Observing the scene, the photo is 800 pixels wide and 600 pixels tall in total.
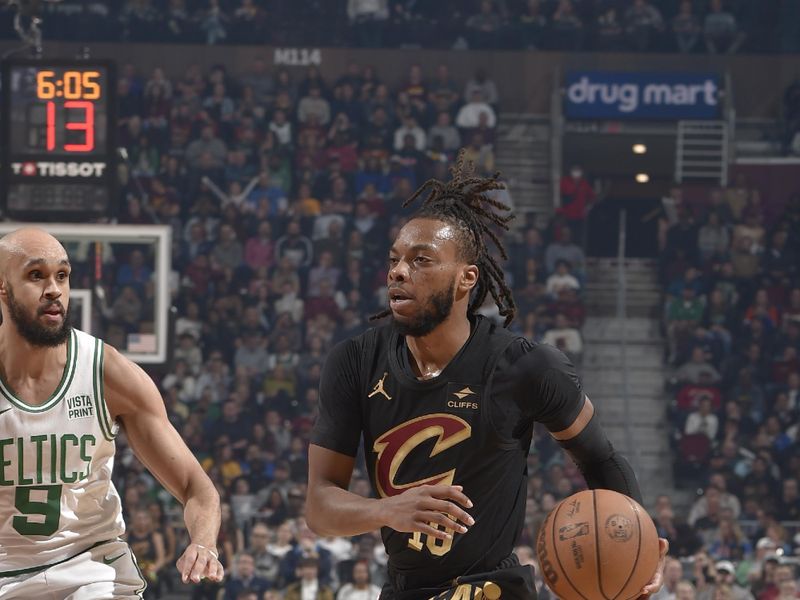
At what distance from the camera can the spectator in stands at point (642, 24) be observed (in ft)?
64.6

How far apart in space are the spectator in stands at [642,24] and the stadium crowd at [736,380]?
244 centimetres

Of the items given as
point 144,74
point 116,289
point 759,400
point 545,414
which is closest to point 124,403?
point 545,414

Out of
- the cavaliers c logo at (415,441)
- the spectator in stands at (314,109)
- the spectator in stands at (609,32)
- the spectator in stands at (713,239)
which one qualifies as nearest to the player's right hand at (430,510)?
the cavaliers c logo at (415,441)

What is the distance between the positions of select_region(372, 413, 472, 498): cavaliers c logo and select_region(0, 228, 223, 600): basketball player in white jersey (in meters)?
0.58

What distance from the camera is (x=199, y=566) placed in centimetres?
430

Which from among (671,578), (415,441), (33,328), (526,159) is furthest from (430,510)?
(526,159)

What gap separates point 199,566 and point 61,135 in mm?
6183

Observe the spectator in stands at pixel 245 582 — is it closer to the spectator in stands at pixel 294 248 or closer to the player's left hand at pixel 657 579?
the spectator in stands at pixel 294 248

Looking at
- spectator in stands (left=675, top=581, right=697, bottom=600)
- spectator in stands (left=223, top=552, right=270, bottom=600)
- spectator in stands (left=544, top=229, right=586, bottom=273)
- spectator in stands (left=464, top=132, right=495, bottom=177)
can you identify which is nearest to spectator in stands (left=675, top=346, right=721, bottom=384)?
spectator in stands (left=544, top=229, right=586, bottom=273)

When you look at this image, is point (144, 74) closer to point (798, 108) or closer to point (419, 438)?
point (798, 108)

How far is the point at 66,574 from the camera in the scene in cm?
456

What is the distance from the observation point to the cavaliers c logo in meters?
4.51

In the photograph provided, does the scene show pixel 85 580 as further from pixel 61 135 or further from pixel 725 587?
pixel 725 587

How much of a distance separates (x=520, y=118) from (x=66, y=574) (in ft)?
51.1
